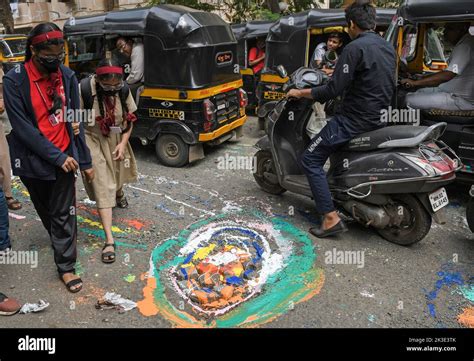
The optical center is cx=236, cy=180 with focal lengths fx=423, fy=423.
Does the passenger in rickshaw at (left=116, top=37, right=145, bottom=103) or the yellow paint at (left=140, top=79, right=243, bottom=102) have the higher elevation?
the passenger in rickshaw at (left=116, top=37, right=145, bottom=103)

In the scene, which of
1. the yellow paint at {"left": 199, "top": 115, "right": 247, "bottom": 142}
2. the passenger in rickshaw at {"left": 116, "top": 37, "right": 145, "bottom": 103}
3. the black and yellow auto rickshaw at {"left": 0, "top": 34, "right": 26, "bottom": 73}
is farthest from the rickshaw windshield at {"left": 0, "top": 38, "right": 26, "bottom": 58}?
the yellow paint at {"left": 199, "top": 115, "right": 247, "bottom": 142}

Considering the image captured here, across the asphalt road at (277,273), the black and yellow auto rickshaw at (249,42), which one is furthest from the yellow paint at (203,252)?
the black and yellow auto rickshaw at (249,42)

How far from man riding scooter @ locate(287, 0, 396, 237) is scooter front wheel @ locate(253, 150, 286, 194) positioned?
980 mm

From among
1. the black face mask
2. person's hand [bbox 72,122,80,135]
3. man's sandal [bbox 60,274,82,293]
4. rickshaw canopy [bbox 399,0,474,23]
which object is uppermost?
rickshaw canopy [bbox 399,0,474,23]

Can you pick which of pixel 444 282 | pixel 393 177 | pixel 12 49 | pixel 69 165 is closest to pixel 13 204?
pixel 69 165

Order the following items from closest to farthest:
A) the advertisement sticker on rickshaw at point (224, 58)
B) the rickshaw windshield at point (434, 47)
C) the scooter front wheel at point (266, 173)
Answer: the scooter front wheel at point (266, 173)
the advertisement sticker on rickshaw at point (224, 58)
the rickshaw windshield at point (434, 47)

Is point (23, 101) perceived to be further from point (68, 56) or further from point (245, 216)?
point (68, 56)

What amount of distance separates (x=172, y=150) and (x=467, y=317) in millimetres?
4532

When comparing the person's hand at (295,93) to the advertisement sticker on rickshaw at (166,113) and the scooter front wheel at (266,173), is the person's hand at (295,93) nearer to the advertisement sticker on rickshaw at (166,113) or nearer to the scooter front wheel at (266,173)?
the scooter front wheel at (266,173)

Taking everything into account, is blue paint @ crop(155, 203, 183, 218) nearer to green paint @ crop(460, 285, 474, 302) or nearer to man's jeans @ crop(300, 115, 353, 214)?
man's jeans @ crop(300, 115, 353, 214)

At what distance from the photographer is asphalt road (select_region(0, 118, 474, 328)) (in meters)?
3.04

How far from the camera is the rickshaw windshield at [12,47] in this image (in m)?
12.0

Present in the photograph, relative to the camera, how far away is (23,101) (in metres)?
2.97

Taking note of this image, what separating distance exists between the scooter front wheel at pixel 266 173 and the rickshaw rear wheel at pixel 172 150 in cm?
144
